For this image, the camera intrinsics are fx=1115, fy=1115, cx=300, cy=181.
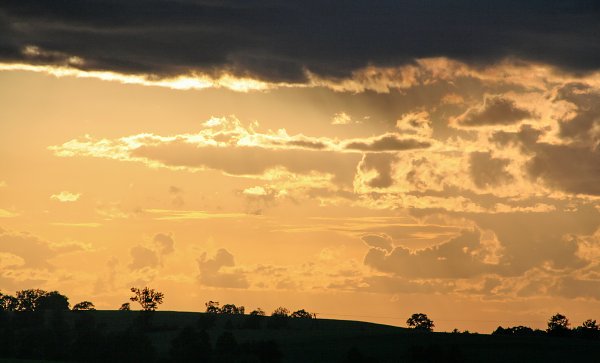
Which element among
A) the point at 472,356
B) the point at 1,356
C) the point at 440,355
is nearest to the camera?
the point at 440,355

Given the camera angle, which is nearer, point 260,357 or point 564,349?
point 260,357

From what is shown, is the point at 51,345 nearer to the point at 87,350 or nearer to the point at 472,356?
the point at 87,350

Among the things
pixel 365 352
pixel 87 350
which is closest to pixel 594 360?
pixel 365 352

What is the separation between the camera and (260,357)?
559ft

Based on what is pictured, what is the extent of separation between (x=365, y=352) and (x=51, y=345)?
55.7 m

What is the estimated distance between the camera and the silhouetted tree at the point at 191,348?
17125 centimetres

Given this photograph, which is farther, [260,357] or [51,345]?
[51,345]

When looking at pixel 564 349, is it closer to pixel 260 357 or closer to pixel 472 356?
pixel 472 356

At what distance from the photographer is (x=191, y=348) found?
568 ft

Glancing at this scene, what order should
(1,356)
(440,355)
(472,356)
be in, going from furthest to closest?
(1,356)
(472,356)
(440,355)

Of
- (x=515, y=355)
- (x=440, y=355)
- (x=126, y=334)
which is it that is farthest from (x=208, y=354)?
(x=515, y=355)

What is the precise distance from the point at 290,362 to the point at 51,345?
4474 centimetres

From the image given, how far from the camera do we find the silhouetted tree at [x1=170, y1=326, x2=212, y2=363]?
171 metres

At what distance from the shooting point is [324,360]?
18525 centimetres
